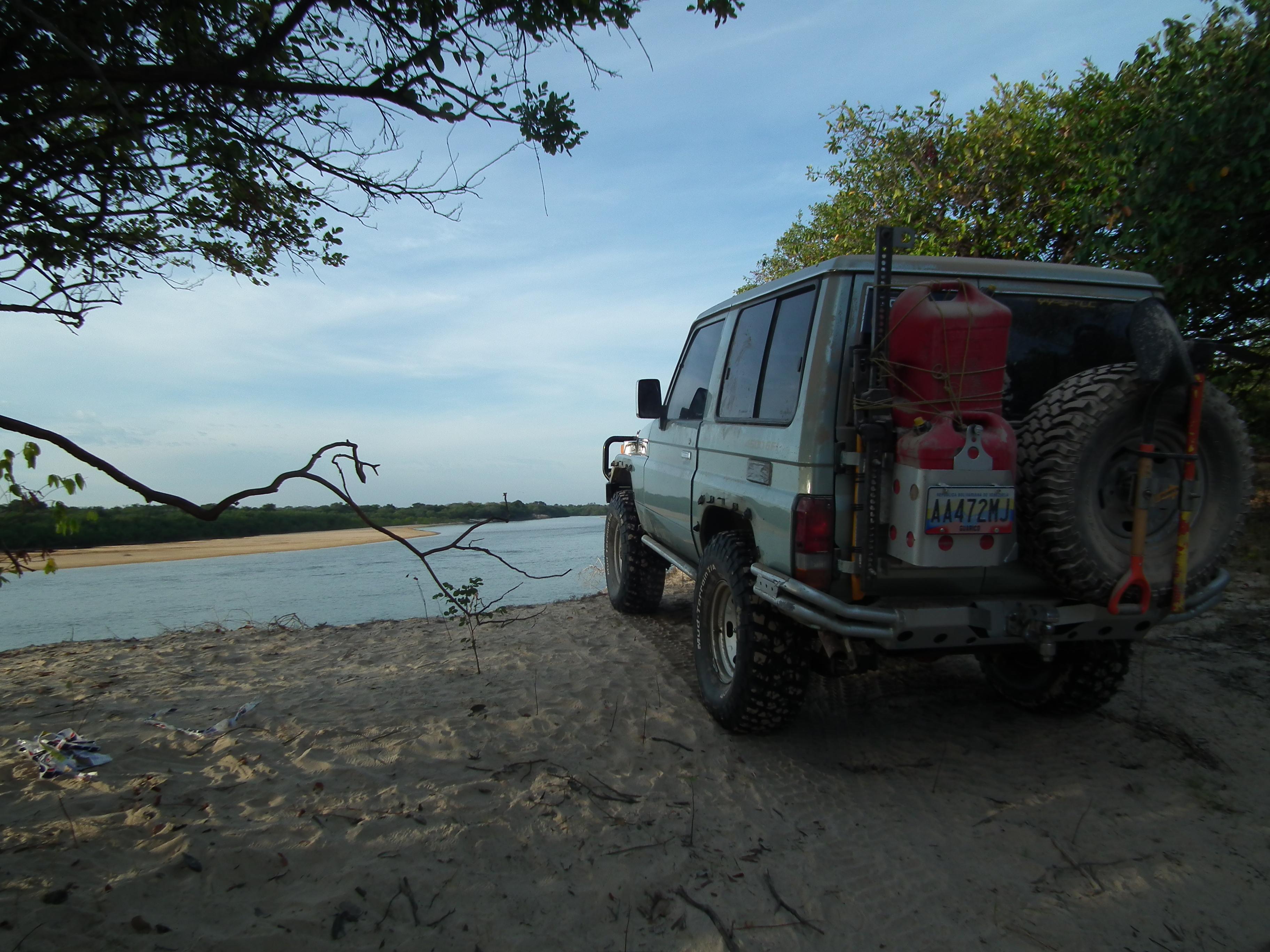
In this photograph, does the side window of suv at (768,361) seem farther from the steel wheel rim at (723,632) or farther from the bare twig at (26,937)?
the bare twig at (26,937)

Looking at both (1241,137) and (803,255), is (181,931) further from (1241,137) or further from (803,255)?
(803,255)

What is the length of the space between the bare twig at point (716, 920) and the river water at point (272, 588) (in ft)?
11.3

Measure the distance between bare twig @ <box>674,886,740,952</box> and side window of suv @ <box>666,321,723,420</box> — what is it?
9.18ft

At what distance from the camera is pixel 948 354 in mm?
2891

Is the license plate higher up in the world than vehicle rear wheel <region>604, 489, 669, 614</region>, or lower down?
higher up

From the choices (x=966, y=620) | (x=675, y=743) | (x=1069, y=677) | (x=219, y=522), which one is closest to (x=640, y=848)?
(x=675, y=743)

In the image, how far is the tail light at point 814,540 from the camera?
311cm

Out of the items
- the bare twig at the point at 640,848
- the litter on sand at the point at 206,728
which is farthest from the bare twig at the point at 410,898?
Result: the litter on sand at the point at 206,728

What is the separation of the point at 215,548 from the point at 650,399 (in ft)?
24.2

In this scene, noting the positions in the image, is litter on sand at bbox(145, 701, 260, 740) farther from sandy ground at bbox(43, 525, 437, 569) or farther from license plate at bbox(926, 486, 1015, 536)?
license plate at bbox(926, 486, 1015, 536)

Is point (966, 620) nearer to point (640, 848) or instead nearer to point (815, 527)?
point (815, 527)

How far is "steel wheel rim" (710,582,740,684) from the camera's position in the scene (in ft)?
13.1

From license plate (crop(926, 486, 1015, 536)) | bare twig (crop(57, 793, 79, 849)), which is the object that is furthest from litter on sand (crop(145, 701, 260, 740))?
license plate (crop(926, 486, 1015, 536))

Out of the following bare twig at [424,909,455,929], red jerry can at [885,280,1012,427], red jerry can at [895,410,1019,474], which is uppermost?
red jerry can at [885,280,1012,427]
